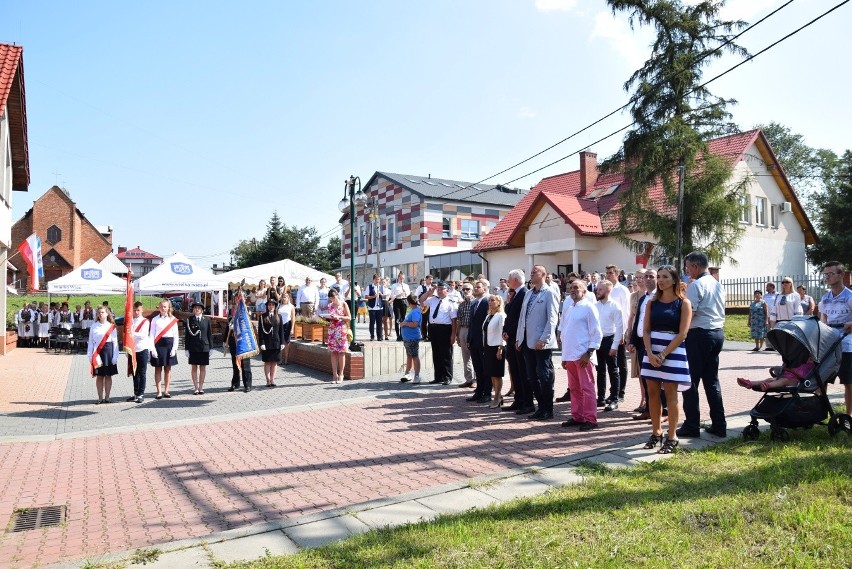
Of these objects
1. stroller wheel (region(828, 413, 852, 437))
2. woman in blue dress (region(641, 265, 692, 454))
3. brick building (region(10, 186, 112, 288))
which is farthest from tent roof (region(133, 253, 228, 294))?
brick building (region(10, 186, 112, 288))

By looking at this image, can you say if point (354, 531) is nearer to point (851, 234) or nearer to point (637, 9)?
point (637, 9)

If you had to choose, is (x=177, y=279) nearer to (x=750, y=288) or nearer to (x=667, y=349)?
(x=667, y=349)

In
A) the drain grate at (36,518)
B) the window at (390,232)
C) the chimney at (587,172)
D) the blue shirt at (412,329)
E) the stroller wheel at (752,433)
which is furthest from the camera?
the window at (390,232)

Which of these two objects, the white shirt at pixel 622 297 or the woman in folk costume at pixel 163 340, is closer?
the white shirt at pixel 622 297

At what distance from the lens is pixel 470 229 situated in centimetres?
4469

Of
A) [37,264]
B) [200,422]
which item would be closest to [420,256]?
[37,264]

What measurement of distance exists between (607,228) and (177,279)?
56.8 feet

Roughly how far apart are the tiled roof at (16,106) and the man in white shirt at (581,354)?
14249mm

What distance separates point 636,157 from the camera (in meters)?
21.7

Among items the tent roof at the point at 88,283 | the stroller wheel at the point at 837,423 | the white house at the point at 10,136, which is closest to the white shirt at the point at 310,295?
the tent roof at the point at 88,283

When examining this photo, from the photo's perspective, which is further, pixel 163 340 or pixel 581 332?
pixel 163 340

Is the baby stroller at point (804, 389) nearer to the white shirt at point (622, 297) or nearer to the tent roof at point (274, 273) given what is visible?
the white shirt at point (622, 297)

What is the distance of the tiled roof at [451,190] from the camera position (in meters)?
43.3

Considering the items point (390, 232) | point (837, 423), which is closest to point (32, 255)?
point (837, 423)
